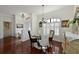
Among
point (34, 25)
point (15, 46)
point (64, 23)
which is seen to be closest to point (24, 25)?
point (34, 25)

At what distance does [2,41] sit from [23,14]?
24.8 inches

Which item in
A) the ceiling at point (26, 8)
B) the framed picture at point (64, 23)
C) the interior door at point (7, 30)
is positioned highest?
the ceiling at point (26, 8)

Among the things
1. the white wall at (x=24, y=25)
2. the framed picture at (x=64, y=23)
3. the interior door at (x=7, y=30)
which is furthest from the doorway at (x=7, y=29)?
the framed picture at (x=64, y=23)

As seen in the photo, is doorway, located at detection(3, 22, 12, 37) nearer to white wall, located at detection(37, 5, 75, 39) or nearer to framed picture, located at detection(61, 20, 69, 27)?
white wall, located at detection(37, 5, 75, 39)

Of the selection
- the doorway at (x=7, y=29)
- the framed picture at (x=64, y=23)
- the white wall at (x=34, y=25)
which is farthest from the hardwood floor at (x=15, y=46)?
the framed picture at (x=64, y=23)

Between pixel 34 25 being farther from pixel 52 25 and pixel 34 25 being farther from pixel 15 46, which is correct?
pixel 15 46

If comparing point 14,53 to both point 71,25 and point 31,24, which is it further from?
point 71,25

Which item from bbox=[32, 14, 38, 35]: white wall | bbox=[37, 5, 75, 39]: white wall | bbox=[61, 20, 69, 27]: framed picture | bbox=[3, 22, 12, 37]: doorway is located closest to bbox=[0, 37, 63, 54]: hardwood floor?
bbox=[3, 22, 12, 37]: doorway

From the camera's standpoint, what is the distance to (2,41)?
1848 millimetres

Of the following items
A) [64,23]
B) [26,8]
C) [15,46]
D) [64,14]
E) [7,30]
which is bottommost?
[15,46]

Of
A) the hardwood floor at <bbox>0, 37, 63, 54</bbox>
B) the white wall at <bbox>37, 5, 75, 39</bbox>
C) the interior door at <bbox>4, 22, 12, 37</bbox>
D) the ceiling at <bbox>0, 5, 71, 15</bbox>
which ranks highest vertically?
the ceiling at <bbox>0, 5, 71, 15</bbox>

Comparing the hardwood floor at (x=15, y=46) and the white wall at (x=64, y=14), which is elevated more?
the white wall at (x=64, y=14)

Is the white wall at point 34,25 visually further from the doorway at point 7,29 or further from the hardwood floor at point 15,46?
the doorway at point 7,29
